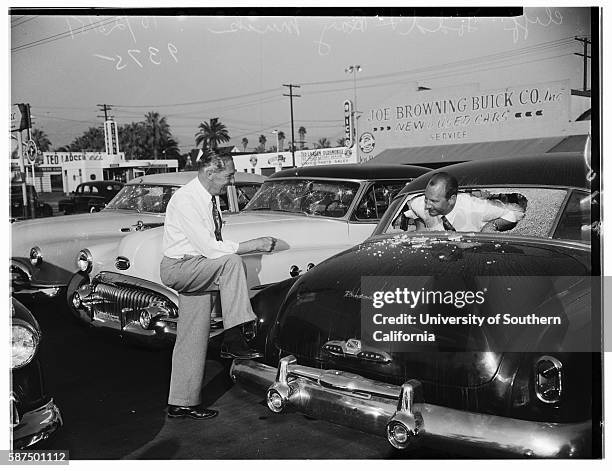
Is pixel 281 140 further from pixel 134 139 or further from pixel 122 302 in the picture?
pixel 122 302

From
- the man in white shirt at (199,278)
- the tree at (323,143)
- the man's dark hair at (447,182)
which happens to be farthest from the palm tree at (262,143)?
the man's dark hair at (447,182)

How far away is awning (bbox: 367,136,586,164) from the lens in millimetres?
3748

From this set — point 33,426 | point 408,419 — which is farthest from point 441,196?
point 33,426

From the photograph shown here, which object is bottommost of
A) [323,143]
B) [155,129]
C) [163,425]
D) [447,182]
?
[163,425]

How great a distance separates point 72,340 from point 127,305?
119 cm

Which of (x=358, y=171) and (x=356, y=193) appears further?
(x=358, y=171)

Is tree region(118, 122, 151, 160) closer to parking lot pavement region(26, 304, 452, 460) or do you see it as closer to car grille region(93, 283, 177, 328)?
car grille region(93, 283, 177, 328)

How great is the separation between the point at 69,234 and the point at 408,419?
3915mm

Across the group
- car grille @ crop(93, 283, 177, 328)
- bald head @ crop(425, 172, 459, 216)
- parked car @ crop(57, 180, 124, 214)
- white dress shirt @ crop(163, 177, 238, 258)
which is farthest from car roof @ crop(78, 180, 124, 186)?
bald head @ crop(425, 172, 459, 216)

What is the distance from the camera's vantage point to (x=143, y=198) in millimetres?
5750

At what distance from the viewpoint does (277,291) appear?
11.3 ft
